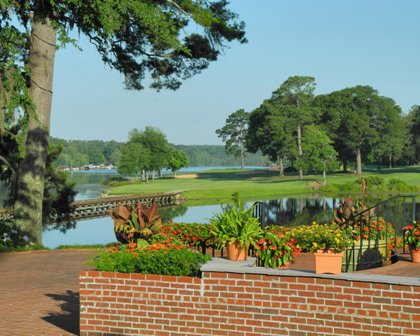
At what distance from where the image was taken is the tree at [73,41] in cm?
1298

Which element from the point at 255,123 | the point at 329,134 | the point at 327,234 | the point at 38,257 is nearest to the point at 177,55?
the point at 38,257

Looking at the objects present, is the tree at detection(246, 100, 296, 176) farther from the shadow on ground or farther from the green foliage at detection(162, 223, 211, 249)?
the shadow on ground

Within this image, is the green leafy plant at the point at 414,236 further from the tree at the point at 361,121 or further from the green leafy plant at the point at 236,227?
the tree at the point at 361,121

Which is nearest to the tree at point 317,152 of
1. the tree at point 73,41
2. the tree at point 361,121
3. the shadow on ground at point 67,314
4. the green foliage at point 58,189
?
the tree at point 361,121

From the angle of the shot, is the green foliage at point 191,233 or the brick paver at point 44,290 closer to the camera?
the brick paver at point 44,290

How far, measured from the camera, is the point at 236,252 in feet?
26.6

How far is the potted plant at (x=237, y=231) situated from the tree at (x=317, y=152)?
76.8m

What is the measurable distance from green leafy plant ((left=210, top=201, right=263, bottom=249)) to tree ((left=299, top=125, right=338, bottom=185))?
76.8 m

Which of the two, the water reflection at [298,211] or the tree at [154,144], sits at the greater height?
the tree at [154,144]

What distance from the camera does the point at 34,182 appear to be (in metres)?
21.1

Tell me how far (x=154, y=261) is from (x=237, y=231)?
1.29m

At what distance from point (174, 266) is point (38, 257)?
9789mm

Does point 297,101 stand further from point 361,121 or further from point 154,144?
point 154,144

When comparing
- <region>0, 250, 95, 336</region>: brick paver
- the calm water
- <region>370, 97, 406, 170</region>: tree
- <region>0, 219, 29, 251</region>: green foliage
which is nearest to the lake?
the calm water
